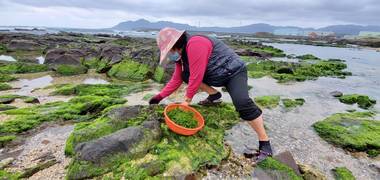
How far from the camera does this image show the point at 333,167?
238 inches

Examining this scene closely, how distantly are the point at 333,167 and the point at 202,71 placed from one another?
135 inches

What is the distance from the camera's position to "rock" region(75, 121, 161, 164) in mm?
4859

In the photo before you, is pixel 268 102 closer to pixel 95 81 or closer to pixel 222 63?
pixel 222 63

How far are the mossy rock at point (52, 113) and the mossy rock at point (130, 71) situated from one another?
6200mm

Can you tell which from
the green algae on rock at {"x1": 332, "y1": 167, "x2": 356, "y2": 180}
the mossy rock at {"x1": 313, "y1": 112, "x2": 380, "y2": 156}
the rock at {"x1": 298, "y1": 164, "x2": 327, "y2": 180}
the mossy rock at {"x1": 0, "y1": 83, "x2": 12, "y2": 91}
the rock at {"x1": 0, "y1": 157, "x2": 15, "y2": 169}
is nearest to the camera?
the rock at {"x1": 298, "y1": 164, "x2": 327, "y2": 180}

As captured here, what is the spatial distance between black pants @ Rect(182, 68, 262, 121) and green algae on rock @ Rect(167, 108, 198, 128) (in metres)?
0.96

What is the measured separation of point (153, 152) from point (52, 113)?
15.7 feet

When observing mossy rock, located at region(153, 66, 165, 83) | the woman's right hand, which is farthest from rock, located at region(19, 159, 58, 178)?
mossy rock, located at region(153, 66, 165, 83)

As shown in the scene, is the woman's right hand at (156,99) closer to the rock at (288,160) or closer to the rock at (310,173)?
Result: the rock at (288,160)

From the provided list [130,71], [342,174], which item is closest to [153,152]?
[342,174]

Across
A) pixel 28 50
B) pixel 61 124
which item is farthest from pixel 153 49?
pixel 28 50

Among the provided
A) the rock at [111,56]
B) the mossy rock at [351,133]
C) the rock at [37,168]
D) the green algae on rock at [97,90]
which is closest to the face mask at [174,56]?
the rock at [37,168]

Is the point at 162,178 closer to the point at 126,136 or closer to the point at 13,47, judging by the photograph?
the point at 126,136

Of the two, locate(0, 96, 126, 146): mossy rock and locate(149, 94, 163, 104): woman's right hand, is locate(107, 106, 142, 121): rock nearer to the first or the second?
locate(149, 94, 163, 104): woman's right hand
